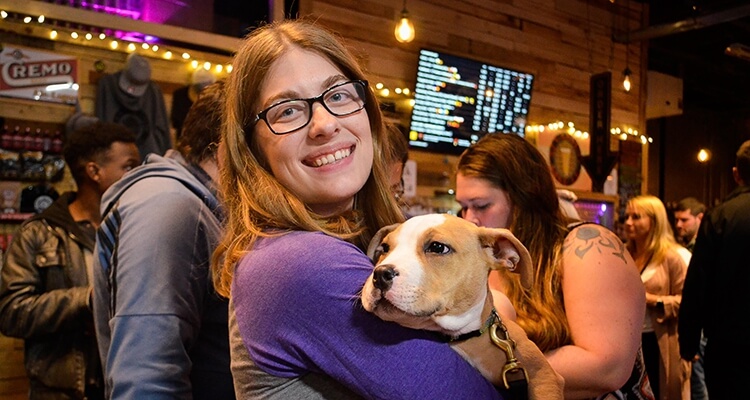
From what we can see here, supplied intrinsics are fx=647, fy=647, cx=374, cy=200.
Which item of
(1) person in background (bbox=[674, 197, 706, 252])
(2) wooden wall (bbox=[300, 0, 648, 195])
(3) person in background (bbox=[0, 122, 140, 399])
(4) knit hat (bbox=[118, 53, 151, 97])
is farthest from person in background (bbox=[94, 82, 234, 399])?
(1) person in background (bbox=[674, 197, 706, 252])

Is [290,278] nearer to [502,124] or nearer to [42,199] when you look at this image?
[42,199]

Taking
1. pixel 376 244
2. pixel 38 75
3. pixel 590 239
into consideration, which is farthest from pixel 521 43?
pixel 376 244

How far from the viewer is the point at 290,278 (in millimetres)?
1156

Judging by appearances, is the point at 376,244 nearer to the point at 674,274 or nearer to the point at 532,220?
the point at 532,220

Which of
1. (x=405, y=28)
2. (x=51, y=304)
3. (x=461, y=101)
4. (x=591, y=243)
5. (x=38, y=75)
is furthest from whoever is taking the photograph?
(x=461, y=101)

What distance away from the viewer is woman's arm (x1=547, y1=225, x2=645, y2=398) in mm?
1809

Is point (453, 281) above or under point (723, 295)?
above

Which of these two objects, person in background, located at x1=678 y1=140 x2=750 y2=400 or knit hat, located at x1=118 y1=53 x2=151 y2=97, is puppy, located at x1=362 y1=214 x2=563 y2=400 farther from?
knit hat, located at x1=118 y1=53 x2=151 y2=97

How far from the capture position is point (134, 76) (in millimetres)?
3967

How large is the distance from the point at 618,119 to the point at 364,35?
3.83 m

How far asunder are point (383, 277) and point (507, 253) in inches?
19.9

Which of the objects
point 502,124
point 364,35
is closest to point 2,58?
point 364,35

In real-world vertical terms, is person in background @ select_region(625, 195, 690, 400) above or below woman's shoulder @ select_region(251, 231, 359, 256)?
below

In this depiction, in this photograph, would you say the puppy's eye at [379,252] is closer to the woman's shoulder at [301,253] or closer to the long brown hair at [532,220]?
the woman's shoulder at [301,253]
